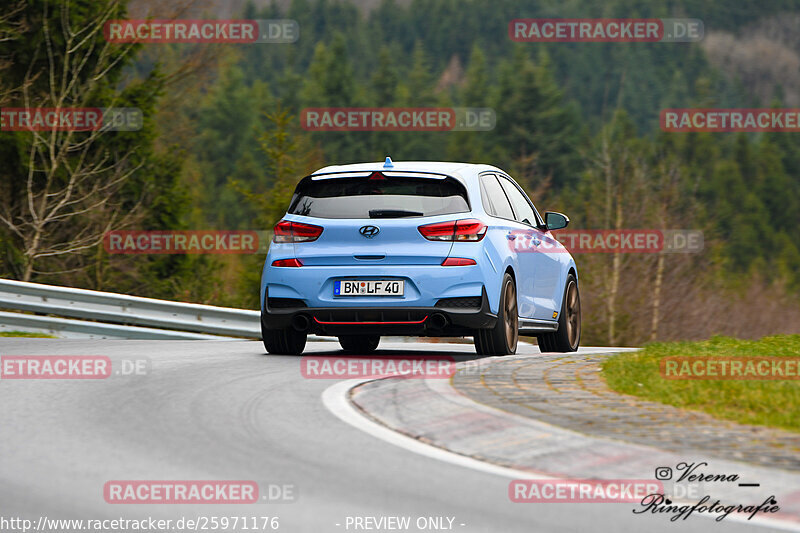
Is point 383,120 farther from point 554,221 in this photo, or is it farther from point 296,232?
point 296,232

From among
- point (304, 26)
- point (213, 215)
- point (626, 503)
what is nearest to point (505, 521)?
point (626, 503)

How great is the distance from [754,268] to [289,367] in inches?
3567

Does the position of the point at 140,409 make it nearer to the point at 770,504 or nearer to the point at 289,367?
the point at 289,367

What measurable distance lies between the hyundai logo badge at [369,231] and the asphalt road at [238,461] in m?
1.64

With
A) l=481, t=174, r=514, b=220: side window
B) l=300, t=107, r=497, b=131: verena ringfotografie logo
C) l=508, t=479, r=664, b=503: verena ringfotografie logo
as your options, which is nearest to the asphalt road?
l=508, t=479, r=664, b=503: verena ringfotografie logo

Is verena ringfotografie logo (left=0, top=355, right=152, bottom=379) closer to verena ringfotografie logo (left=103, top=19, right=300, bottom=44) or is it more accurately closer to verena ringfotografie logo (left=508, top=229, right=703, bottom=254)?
verena ringfotografie logo (left=103, top=19, right=300, bottom=44)

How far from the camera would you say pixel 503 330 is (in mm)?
10945

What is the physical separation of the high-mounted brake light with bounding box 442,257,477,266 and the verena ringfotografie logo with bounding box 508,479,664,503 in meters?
4.94

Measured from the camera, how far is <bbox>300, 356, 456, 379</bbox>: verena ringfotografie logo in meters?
9.45

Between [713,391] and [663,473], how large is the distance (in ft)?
8.80

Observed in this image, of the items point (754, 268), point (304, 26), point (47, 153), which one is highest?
point (304, 26)

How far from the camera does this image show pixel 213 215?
323 feet

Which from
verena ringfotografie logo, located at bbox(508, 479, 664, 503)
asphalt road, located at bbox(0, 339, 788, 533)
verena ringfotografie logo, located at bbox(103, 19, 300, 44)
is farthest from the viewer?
verena ringfotografie logo, located at bbox(103, 19, 300, 44)

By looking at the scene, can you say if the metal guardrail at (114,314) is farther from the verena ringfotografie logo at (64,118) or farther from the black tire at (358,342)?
the verena ringfotografie logo at (64,118)
